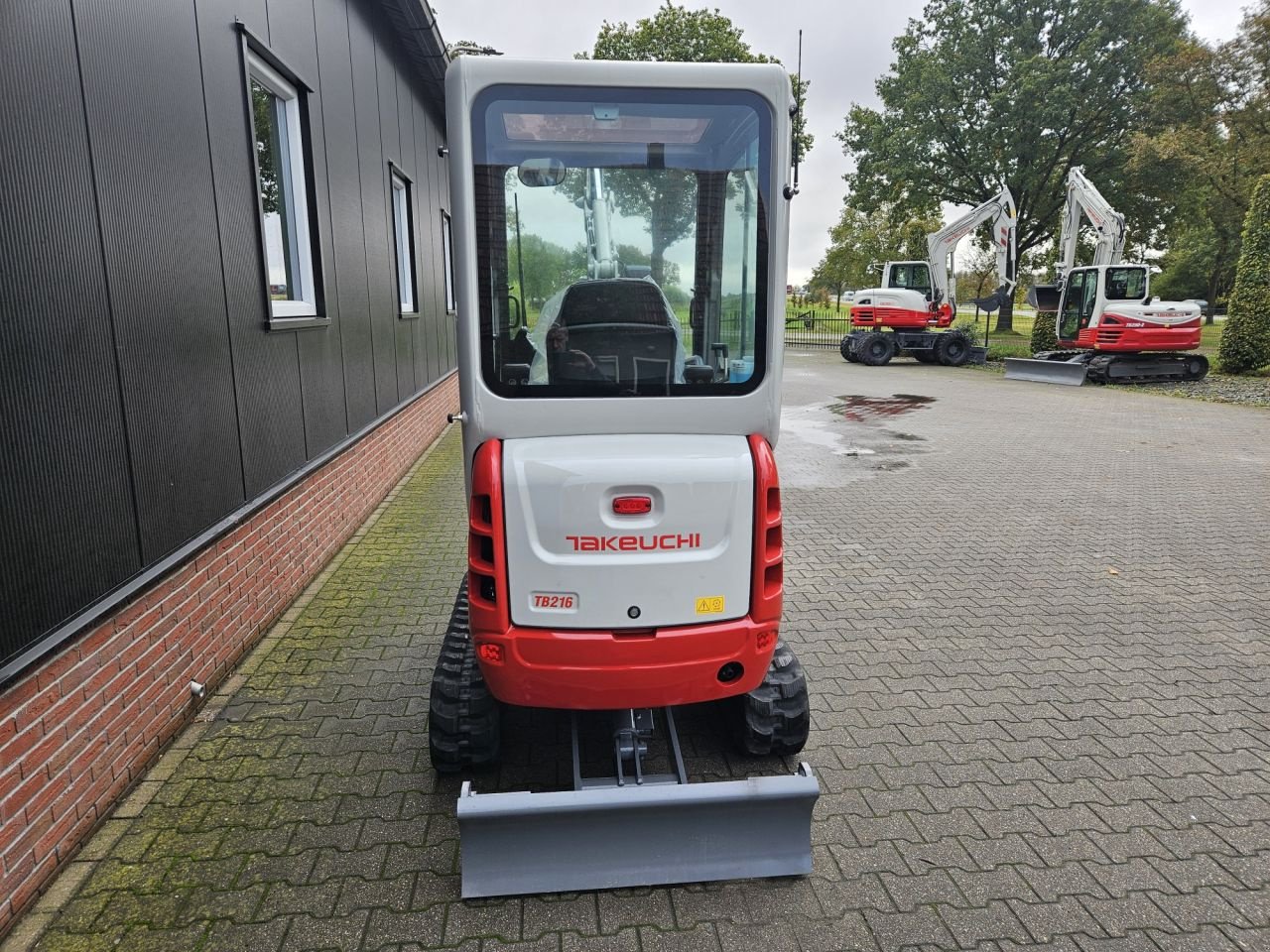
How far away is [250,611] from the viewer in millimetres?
4605

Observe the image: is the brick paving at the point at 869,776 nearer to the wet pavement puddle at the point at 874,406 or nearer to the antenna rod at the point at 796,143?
the antenna rod at the point at 796,143

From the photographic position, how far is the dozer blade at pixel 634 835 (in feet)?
8.96

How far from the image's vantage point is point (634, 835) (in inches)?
110

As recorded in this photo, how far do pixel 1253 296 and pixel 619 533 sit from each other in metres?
22.3

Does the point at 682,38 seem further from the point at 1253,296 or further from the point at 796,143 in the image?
the point at 796,143

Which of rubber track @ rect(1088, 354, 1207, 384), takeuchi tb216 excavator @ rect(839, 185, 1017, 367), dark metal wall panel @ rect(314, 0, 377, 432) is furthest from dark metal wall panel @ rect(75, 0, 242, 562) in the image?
takeuchi tb216 excavator @ rect(839, 185, 1017, 367)

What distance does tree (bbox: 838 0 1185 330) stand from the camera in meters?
29.4

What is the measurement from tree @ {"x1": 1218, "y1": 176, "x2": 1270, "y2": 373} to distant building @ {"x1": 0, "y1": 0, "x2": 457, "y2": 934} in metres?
21.0

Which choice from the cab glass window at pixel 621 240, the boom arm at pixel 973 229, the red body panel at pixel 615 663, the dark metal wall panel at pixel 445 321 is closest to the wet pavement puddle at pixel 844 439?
the dark metal wall panel at pixel 445 321

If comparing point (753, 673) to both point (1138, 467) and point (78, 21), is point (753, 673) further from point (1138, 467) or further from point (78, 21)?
point (1138, 467)

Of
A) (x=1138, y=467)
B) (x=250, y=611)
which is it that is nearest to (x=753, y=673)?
(x=250, y=611)

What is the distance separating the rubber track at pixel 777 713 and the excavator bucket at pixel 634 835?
0.56 metres

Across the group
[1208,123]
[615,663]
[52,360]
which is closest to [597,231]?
[615,663]

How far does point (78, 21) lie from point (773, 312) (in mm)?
2862
